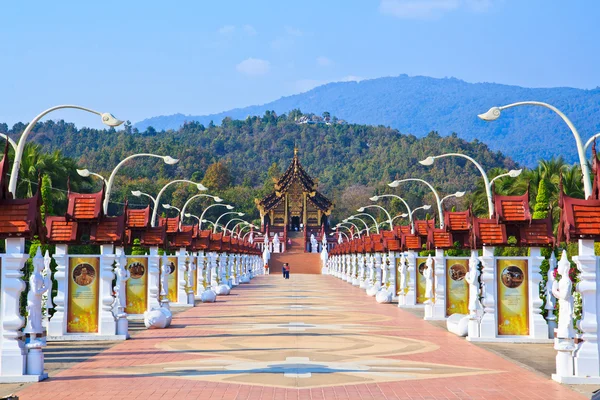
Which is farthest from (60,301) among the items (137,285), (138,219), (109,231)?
(138,219)

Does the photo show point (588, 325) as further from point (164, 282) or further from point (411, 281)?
point (411, 281)

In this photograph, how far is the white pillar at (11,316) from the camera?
15.9 metres

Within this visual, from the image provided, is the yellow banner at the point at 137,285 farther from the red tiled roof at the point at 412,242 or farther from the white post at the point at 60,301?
the red tiled roof at the point at 412,242

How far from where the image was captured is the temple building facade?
141 m

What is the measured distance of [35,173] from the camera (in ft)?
165

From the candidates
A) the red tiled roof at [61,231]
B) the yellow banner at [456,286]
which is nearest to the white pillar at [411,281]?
the yellow banner at [456,286]

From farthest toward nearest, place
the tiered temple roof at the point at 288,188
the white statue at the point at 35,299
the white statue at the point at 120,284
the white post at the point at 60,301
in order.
Answer: the tiered temple roof at the point at 288,188, the white statue at the point at 120,284, the white post at the point at 60,301, the white statue at the point at 35,299

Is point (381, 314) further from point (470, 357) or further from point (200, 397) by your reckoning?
point (200, 397)

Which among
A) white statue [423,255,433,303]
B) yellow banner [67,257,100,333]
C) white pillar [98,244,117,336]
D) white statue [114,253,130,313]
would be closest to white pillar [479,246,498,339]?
white statue [423,255,433,303]

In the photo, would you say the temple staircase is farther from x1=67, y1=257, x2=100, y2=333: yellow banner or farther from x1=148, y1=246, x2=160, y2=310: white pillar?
x1=67, y1=257, x2=100, y2=333: yellow banner

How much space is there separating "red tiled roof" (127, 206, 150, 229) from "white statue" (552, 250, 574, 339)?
16462 mm

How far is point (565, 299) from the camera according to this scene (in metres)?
16.3

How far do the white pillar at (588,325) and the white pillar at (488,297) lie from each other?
20.9ft

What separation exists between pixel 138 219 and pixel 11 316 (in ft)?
47.4
